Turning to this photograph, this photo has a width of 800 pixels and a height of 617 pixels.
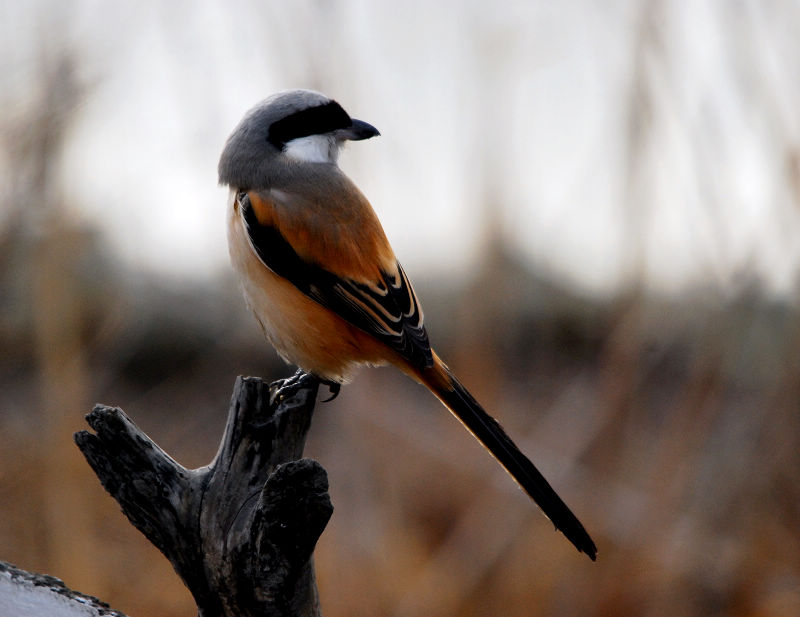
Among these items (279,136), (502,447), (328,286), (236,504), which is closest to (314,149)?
(279,136)

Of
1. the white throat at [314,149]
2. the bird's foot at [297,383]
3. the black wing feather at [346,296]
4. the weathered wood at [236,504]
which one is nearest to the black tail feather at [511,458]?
the black wing feather at [346,296]

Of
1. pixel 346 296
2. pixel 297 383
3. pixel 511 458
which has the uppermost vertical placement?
pixel 346 296

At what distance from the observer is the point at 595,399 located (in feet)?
11.9

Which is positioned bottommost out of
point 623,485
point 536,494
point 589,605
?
point 589,605

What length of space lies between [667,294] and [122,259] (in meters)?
2.11

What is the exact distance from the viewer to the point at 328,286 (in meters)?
2.11

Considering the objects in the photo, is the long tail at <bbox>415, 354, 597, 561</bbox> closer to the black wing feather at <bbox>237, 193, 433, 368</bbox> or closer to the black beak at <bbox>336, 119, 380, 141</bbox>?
the black wing feather at <bbox>237, 193, 433, 368</bbox>

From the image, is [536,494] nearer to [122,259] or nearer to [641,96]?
[641,96]

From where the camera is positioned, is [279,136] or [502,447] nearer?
[502,447]

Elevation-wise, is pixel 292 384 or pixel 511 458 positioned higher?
pixel 292 384

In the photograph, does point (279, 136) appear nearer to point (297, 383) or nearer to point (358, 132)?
point (358, 132)

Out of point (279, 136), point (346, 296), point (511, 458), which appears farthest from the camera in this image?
point (279, 136)

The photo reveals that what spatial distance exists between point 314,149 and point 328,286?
0.53 metres

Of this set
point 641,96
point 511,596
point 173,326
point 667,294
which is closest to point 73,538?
point 511,596
